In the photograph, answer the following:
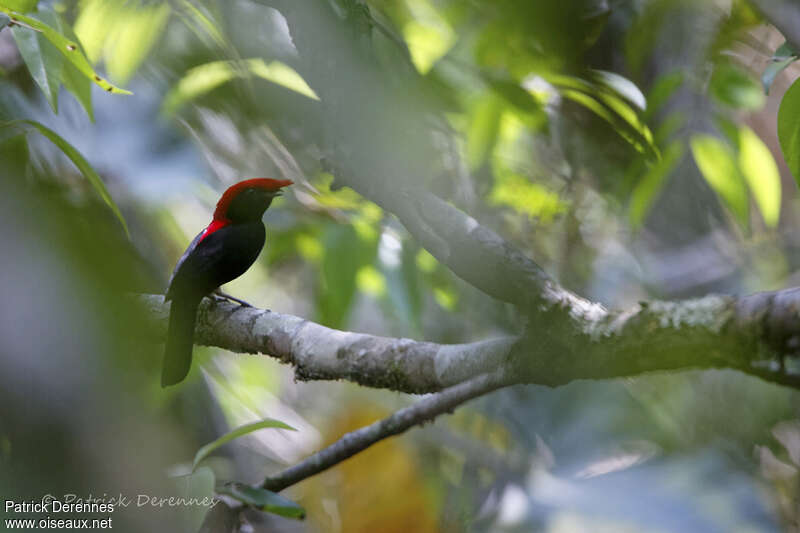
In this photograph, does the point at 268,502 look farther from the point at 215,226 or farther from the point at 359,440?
the point at 215,226

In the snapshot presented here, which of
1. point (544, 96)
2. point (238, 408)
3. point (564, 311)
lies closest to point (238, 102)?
point (564, 311)

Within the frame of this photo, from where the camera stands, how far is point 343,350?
3.17ft

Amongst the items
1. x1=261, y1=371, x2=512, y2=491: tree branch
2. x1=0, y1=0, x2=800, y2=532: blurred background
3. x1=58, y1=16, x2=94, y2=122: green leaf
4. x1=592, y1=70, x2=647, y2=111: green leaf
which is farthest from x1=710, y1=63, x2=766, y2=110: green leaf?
x1=58, y1=16, x2=94, y2=122: green leaf

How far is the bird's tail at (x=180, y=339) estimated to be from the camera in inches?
29.8

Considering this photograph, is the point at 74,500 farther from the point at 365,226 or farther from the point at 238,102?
the point at 365,226

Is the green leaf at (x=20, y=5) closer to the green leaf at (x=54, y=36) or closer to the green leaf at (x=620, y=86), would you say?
the green leaf at (x=54, y=36)

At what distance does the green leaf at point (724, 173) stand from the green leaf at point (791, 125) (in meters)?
0.53

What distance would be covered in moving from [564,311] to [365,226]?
0.85 meters

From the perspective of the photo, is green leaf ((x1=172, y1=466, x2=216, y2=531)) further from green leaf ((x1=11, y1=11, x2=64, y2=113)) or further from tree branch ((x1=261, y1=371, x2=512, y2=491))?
green leaf ((x1=11, y1=11, x2=64, y2=113))

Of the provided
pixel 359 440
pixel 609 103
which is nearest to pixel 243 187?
pixel 359 440

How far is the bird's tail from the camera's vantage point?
2.48 feet

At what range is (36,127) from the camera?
2.07 ft

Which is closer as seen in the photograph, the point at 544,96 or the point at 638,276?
the point at 544,96

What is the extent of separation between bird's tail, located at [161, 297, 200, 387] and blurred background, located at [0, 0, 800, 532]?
4cm
